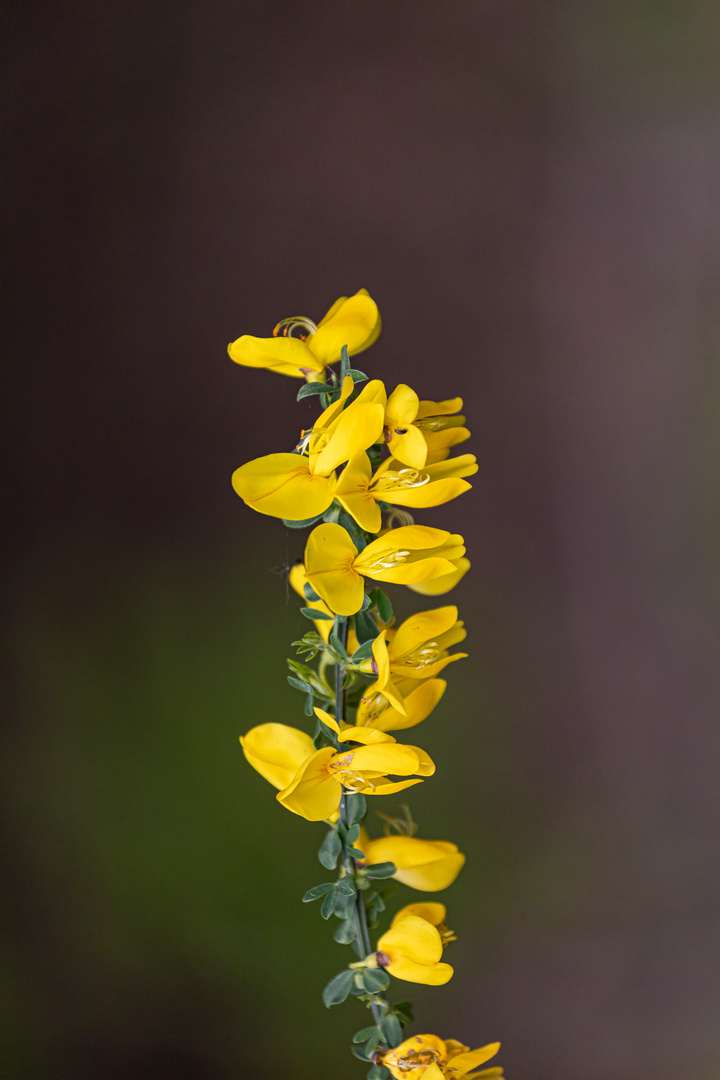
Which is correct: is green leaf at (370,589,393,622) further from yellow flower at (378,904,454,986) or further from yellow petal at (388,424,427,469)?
yellow flower at (378,904,454,986)

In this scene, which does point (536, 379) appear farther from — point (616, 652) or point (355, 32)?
point (355, 32)

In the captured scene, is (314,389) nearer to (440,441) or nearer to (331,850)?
(440,441)

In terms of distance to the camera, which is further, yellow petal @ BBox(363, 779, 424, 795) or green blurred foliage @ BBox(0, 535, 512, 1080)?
green blurred foliage @ BBox(0, 535, 512, 1080)

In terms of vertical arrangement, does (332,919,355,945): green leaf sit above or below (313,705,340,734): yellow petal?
below

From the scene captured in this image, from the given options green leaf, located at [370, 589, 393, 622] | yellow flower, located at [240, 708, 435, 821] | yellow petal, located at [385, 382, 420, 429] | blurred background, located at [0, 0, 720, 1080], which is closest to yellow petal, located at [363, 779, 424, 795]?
yellow flower, located at [240, 708, 435, 821]

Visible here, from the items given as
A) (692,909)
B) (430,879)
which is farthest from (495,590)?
(430,879)

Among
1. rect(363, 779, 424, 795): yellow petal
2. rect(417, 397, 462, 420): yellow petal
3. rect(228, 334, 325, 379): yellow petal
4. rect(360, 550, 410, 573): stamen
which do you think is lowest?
rect(363, 779, 424, 795): yellow petal

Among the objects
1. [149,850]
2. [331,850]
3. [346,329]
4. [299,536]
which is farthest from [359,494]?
[149,850]
